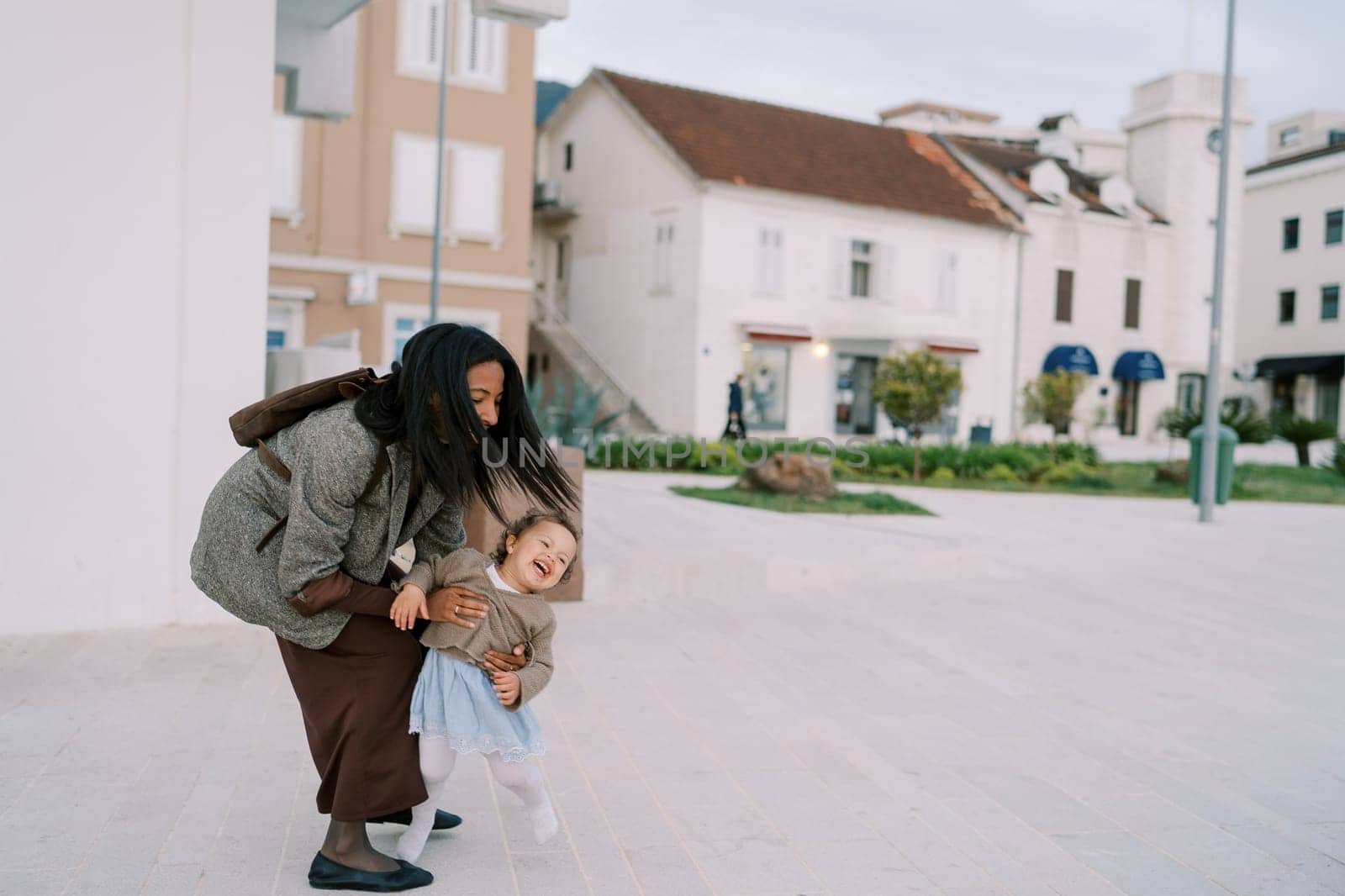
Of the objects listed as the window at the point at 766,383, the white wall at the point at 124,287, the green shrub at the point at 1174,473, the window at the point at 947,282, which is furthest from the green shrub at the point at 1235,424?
the white wall at the point at 124,287

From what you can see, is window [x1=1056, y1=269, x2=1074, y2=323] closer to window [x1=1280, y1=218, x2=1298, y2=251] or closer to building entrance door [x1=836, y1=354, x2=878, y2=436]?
building entrance door [x1=836, y1=354, x2=878, y2=436]

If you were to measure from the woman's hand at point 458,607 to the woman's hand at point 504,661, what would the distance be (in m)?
0.10

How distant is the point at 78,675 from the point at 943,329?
89.1 feet

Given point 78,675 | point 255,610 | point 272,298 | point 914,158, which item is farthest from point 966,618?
point 914,158

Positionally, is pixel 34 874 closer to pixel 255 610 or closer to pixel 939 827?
pixel 255 610

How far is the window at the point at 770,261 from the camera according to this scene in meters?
27.3

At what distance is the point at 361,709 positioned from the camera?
3.24m

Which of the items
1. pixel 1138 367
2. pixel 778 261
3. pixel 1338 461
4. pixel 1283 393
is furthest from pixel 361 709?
pixel 1283 393

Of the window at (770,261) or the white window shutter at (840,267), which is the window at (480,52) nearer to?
the window at (770,261)

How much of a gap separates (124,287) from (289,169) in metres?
17.5

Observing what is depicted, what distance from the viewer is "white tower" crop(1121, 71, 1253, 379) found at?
35.1 meters

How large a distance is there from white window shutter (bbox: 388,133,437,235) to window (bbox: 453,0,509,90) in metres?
1.58

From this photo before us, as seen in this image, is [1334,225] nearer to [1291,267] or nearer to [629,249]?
[1291,267]

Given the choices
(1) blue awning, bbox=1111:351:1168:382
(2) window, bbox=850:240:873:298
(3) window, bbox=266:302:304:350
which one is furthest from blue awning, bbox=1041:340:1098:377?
(3) window, bbox=266:302:304:350
